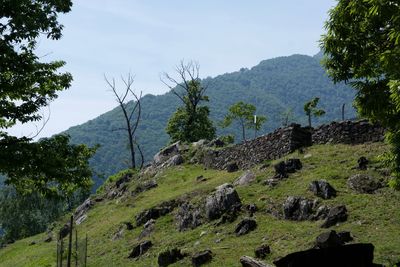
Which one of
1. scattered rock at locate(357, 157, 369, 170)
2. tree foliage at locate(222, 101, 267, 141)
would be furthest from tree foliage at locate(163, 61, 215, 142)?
scattered rock at locate(357, 157, 369, 170)

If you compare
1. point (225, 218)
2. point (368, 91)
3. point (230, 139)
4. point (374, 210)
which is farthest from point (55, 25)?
point (230, 139)

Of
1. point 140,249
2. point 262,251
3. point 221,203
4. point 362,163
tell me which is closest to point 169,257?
point 140,249

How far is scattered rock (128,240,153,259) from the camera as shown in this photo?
83.9 feet

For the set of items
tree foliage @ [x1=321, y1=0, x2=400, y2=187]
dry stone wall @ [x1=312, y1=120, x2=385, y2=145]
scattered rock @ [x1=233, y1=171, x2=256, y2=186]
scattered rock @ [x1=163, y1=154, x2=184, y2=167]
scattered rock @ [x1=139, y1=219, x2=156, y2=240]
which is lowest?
scattered rock @ [x1=139, y1=219, x2=156, y2=240]

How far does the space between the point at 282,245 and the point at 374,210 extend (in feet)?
15.2

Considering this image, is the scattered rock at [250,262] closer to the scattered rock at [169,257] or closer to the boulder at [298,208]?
the scattered rock at [169,257]

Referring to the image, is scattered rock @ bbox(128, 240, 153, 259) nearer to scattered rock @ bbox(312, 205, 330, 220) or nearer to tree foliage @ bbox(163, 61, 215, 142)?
scattered rock @ bbox(312, 205, 330, 220)

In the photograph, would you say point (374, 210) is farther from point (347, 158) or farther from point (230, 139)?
point (230, 139)

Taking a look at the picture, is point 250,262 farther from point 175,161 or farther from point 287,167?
point 175,161

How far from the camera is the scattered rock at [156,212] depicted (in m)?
31.8

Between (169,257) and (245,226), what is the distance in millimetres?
4154

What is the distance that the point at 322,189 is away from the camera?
2362 centimetres

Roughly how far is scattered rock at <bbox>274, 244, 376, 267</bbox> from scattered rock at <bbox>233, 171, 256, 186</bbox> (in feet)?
50.3

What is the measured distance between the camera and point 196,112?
213 ft
